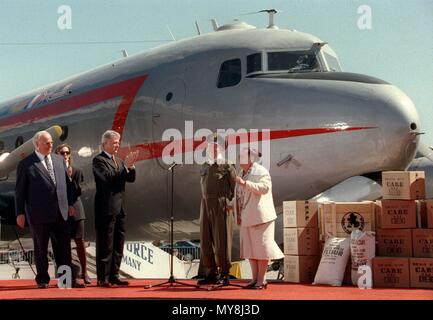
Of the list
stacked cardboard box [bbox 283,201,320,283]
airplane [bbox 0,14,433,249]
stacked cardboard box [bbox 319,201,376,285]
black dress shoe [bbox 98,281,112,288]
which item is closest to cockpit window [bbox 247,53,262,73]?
airplane [bbox 0,14,433,249]

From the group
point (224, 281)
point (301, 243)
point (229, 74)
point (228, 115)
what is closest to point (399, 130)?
point (301, 243)

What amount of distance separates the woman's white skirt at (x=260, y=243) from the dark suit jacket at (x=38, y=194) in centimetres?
231

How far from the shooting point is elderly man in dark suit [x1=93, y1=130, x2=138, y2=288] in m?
9.10

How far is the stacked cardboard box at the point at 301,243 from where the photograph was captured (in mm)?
9570

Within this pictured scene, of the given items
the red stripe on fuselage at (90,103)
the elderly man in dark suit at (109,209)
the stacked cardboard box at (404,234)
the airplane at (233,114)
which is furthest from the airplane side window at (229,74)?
the stacked cardboard box at (404,234)

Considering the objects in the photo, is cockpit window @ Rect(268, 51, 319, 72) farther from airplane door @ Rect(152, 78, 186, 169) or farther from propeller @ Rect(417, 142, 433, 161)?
propeller @ Rect(417, 142, 433, 161)

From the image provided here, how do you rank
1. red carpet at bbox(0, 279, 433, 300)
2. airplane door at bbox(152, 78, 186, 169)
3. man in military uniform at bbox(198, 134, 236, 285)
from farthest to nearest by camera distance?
airplane door at bbox(152, 78, 186, 169)
man in military uniform at bbox(198, 134, 236, 285)
red carpet at bbox(0, 279, 433, 300)

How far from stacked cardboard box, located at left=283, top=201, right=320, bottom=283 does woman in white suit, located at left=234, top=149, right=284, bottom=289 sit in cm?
105

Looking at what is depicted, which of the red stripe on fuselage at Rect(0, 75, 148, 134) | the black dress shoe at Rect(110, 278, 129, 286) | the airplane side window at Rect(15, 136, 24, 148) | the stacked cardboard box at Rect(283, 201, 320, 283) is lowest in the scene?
the black dress shoe at Rect(110, 278, 129, 286)

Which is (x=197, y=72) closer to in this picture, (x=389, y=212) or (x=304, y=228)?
(x=304, y=228)

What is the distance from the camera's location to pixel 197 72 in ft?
41.2

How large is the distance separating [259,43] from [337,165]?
9.34ft

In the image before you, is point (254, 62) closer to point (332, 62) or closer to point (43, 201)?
point (332, 62)
